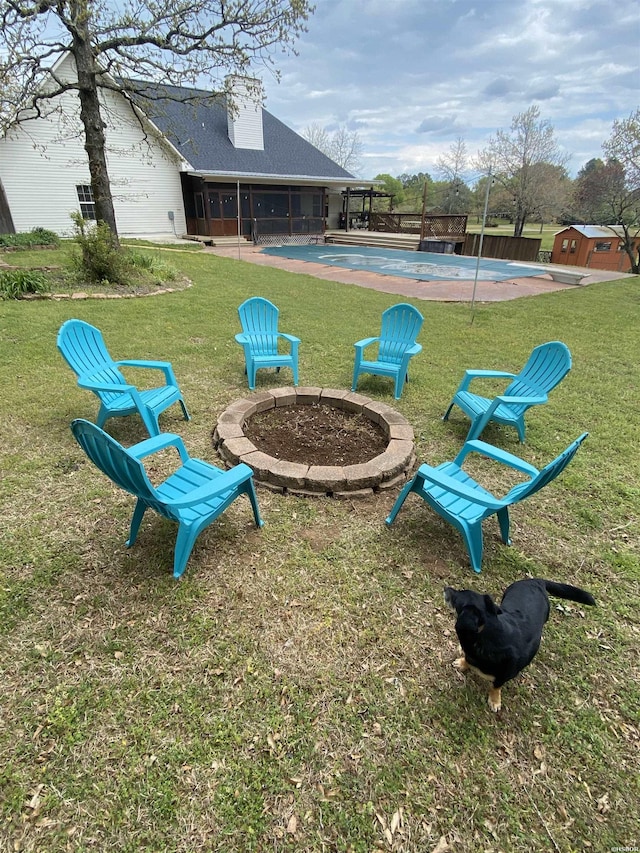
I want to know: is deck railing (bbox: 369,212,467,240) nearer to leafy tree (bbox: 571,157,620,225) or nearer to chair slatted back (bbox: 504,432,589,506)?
leafy tree (bbox: 571,157,620,225)

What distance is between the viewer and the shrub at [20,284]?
25.5 feet

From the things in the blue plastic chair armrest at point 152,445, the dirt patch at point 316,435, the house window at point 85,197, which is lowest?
the dirt patch at point 316,435

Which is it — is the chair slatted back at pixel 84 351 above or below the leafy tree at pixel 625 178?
below

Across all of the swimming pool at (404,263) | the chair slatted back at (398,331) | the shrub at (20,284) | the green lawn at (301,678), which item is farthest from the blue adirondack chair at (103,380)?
the swimming pool at (404,263)

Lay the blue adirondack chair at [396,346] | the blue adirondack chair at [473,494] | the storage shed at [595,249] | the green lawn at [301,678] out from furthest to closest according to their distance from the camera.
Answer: the storage shed at [595,249], the blue adirondack chair at [396,346], the blue adirondack chair at [473,494], the green lawn at [301,678]

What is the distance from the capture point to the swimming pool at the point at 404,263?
14227 mm

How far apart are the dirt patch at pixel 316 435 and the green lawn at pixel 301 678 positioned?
1.48 feet

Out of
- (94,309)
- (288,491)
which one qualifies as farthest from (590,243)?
(288,491)

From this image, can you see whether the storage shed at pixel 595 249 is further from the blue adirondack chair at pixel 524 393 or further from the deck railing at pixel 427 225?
the blue adirondack chair at pixel 524 393

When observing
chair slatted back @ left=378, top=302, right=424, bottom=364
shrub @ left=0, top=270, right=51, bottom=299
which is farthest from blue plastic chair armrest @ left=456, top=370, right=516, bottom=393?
shrub @ left=0, top=270, right=51, bottom=299

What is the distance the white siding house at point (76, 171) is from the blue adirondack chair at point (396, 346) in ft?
43.3

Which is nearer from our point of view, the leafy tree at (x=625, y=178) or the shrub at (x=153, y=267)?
the shrub at (x=153, y=267)

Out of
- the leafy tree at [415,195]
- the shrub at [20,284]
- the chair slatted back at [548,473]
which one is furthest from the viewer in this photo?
the leafy tree at [415,195]

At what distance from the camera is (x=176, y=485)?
2.57 meters
